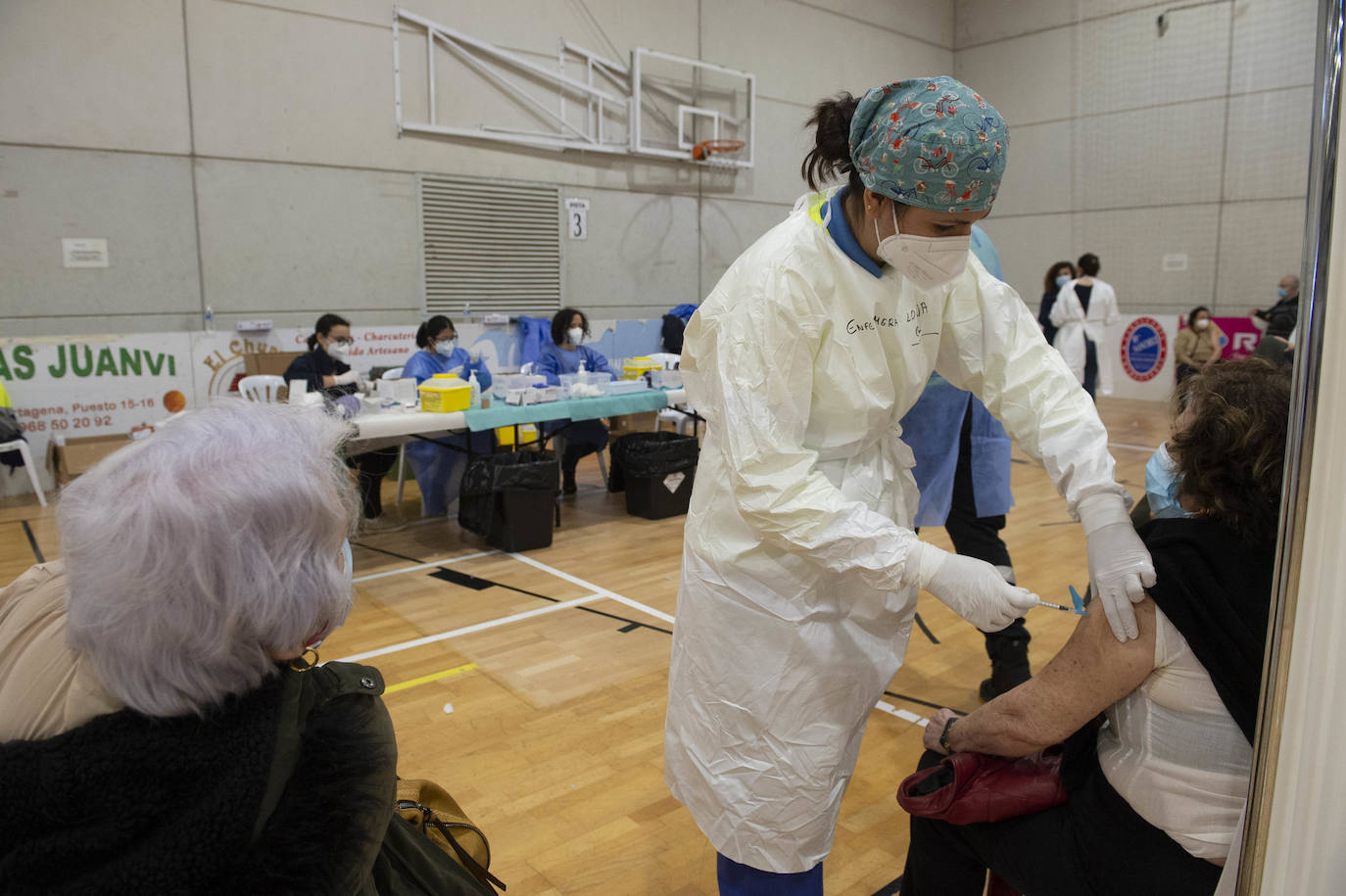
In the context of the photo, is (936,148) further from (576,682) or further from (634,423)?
(634,423)

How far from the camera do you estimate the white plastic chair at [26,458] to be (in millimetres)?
5559

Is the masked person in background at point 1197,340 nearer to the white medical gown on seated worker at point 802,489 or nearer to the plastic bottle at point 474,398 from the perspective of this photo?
the plastic bottle at point 474,398

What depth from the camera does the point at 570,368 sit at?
6277mm

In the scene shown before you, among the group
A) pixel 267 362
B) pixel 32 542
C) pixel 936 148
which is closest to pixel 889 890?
pixel 936 148

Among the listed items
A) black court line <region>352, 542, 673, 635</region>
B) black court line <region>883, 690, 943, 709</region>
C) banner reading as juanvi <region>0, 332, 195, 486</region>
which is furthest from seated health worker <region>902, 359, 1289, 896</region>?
banner reading as juanvi <region>0, 332, 195, 486</region>

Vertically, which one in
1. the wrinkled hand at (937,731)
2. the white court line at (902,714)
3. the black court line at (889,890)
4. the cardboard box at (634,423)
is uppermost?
the wrinkled hand at (937,731)

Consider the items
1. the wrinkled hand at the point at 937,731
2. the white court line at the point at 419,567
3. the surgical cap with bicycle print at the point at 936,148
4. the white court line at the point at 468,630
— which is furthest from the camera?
the white court line at the point at 419,567

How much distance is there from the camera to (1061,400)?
1512 millimetres

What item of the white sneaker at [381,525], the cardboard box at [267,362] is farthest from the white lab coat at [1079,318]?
the cardboard box at [267,362]

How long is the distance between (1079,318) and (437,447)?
6.02 m

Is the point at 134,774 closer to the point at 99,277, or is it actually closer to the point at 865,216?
the point at 865,216

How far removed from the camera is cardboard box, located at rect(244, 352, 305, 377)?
6289 millimetres

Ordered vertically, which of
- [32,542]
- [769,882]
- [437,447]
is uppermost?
[437,447]

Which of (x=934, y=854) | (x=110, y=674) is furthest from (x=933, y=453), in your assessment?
(x=110, y=674)
